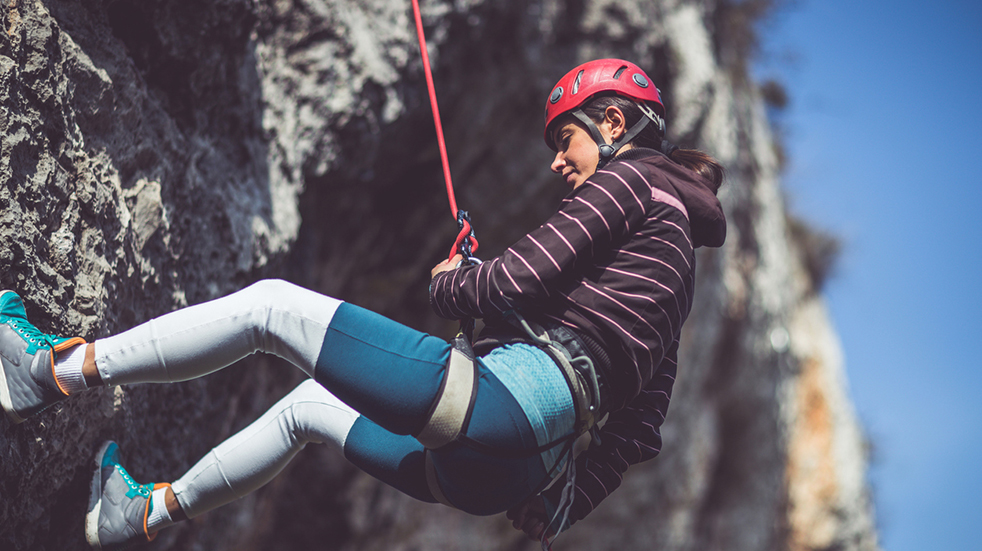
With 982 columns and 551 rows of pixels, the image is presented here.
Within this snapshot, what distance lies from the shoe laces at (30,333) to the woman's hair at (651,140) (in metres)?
1.78

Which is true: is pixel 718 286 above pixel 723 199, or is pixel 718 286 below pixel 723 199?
below

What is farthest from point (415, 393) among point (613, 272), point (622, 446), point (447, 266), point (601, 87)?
point (601, 87)

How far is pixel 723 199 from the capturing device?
700 cm

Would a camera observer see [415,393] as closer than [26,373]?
Yes

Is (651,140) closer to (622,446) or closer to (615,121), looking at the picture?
(615,121)

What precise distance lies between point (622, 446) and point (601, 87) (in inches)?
46.4

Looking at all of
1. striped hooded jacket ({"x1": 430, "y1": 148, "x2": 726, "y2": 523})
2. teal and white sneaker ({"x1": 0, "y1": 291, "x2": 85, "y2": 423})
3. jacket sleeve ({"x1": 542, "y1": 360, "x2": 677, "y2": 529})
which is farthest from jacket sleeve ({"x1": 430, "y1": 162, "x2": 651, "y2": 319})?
teal and white sneaker ({"x1": 0, "y1": 291, "x2": 85, "y2": 423})

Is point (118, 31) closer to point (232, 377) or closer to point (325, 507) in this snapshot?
point (232, 377)

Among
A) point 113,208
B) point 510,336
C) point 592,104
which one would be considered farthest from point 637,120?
point 113,208

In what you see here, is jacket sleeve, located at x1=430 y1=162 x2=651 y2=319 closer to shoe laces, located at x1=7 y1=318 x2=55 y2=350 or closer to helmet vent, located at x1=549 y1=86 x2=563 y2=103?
helmet vent, located at x1=549 y1=86 x2=563 y2=103

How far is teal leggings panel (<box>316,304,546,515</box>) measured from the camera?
1753 mm

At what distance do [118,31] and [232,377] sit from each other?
1.61 metres

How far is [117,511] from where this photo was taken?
2227mm

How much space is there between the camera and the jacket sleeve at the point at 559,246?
1884 millimetres
